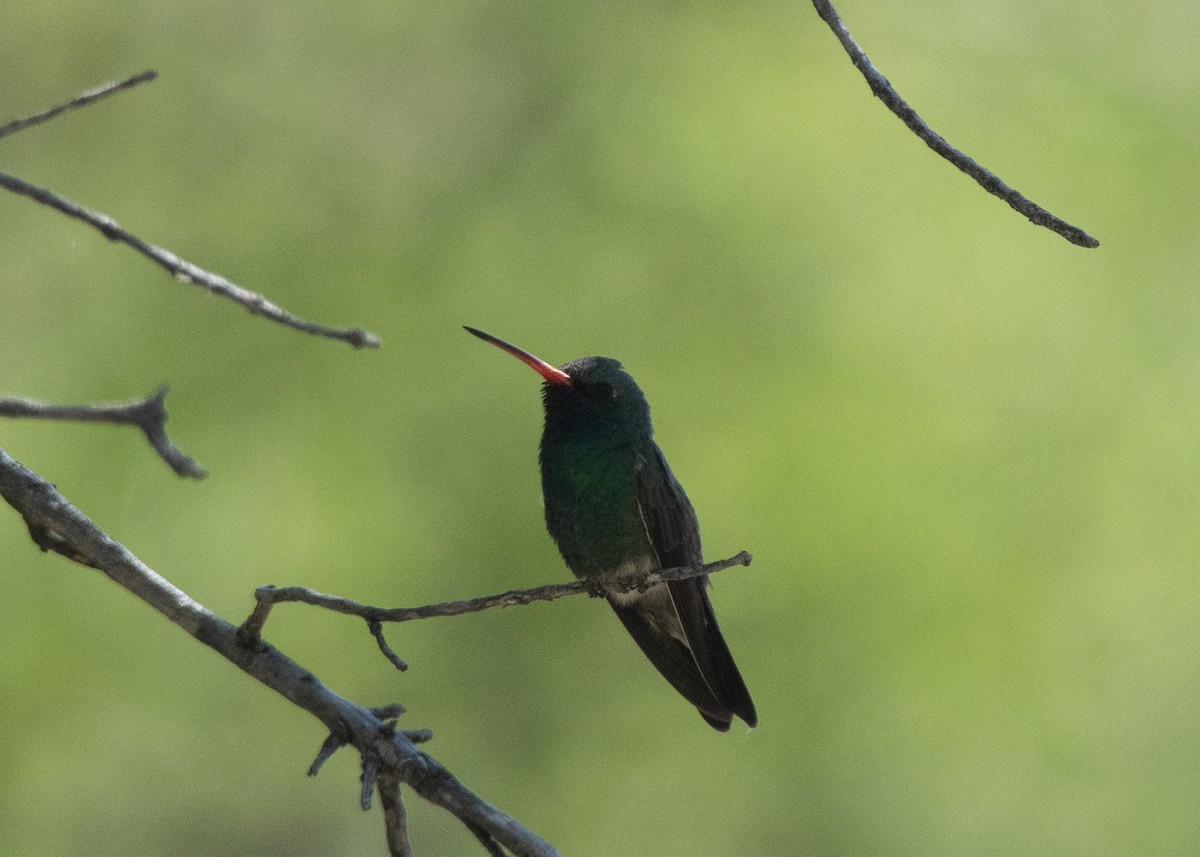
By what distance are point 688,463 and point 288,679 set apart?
631 centimetres

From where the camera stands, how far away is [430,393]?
9.54m

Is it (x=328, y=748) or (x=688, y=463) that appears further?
(x=688, y=463)

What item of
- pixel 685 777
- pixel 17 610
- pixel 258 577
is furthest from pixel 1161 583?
pixel 17 610

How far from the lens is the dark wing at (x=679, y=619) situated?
4.23 m

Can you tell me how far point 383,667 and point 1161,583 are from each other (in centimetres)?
491

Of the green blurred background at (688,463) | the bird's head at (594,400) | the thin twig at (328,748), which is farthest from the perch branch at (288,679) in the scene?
the green blurred background at (688,463)

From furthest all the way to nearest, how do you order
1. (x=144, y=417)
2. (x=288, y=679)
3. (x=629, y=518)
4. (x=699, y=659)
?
(x=629, y=518), (x=699, y=659), (x=288, y=679), (x=144, y=417)

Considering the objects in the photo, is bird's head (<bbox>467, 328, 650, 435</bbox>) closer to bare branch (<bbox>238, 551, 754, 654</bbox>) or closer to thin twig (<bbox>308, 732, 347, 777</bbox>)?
bare branch (<bbox>238, 551, 754, 654</bbox>)

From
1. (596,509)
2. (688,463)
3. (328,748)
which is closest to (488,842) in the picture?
(328,748)

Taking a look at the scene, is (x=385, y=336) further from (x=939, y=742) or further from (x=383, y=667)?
(x=939, y=742)

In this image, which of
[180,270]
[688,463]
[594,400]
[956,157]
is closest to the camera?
[956,157]

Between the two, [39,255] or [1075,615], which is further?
[39,255]

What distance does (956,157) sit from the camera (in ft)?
8.43

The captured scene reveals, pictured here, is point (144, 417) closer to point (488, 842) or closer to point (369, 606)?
point (369, 606)
